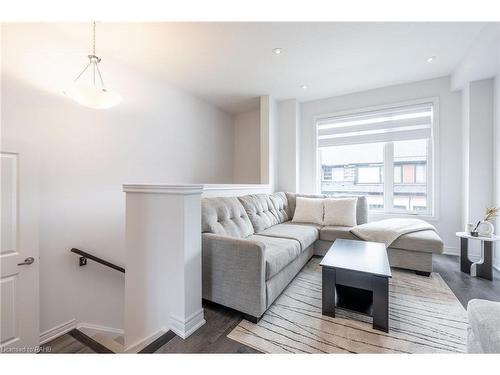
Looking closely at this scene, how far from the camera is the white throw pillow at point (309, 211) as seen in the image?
3369 mm

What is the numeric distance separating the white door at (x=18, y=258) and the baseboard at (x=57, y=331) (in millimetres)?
119

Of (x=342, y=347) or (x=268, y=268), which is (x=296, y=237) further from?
(x=342, y=347)

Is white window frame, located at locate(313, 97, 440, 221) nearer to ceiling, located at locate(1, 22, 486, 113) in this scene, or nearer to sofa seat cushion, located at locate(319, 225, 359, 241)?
ceiling, located at locate(1, 22, 486, 113)

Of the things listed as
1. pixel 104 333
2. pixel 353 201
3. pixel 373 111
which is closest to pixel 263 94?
pixel 373 111

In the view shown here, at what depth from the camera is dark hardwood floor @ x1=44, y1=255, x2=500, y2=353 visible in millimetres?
1365

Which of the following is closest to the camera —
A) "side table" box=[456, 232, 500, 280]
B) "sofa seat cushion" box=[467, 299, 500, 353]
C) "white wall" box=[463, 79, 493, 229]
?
"sofa seat cushion" box=[467, 299, 500, 353]

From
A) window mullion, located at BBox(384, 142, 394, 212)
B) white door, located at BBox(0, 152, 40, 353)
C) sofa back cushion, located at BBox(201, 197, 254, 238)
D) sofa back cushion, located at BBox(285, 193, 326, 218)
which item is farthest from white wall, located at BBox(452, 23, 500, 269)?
white door, located at BBox(0, 152, 40, 353)

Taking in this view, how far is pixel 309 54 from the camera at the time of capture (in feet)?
8.39

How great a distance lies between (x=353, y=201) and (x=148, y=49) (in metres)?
3.42

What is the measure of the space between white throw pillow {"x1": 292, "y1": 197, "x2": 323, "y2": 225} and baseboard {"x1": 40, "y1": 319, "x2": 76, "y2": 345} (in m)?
3.01

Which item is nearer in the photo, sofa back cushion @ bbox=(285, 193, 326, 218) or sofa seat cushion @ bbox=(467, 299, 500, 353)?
sofa seat cushion @ bbox=(467, 299, 500, 353)

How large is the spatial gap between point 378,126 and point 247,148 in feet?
8.23

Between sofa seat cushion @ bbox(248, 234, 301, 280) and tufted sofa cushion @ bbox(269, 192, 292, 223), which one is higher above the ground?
tufted sofa cushion @ bbox(269, 192, 292, 223)

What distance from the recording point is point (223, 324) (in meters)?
1.61
